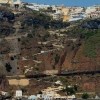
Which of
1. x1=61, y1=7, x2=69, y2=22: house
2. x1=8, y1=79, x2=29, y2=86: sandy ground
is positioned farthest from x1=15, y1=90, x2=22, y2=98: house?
x1=61, y1=7, x2=69, y2=22: house

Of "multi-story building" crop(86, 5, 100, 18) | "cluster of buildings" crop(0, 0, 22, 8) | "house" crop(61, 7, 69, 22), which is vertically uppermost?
"cluster of buildings" crop(0, 0, 22, 8)

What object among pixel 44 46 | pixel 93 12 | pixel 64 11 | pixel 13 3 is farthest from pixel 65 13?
pixel 44 46

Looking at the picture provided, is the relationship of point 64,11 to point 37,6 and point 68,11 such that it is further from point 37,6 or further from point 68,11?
point 37,6

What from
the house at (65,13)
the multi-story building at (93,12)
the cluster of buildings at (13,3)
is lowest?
the house at (65,13)

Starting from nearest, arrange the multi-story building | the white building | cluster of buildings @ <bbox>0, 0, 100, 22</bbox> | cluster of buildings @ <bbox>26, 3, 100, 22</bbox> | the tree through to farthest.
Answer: the tree
the multi-story building
cluster of buildings @ <bbox>26, 3, 100, 22</bbox>
cluster of buildings @ <bbox>0, 0, 100, 22</bbox>
the white building

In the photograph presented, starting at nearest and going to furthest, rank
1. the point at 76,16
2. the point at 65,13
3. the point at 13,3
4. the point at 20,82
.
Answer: the point at 20,82 < the point at 76,16 < the point at 13,3 < the point at 65,13

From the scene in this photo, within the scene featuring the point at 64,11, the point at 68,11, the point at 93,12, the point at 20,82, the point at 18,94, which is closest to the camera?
the point at 18,94

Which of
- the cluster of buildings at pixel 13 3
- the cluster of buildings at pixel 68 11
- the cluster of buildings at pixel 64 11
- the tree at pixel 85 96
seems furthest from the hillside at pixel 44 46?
the cluster of buildings at pixel 13 3

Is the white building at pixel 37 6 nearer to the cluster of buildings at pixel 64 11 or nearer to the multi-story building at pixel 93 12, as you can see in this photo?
the cluster of buildings at pixel 64 11

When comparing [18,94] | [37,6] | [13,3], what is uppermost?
[13,3]

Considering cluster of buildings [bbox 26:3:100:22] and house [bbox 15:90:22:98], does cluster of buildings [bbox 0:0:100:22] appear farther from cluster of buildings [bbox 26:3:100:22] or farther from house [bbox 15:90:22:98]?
house [bbox 15:90:22:98]
